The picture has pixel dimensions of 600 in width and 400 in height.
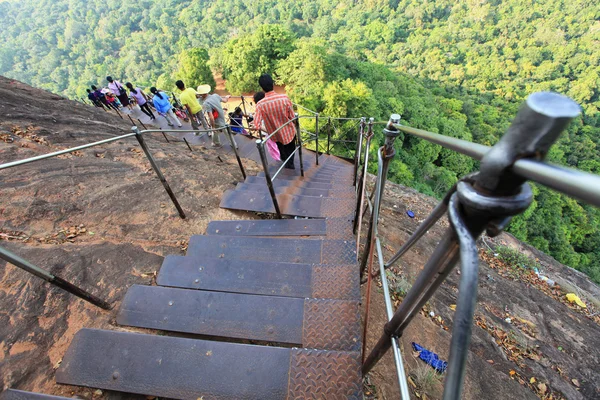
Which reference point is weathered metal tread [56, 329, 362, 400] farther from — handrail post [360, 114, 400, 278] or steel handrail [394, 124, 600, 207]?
steel handrail [394, 124, 600, 207]

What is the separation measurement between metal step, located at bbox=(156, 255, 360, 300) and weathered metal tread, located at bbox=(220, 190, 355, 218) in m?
1.14

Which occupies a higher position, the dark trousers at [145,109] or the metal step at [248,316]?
the metal step at [248,316]

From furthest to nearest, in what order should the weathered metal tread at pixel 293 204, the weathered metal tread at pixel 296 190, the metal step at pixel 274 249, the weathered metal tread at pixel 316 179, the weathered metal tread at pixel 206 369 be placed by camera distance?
1. the weathered metal tread at pixel 316 179
2. the weathered metal tread at pixel 296 190
3. the weathered metal tread at pixel 293 204
4. the metal step at pixel 274 249
5. the weathered metal tread at pixel 206 369

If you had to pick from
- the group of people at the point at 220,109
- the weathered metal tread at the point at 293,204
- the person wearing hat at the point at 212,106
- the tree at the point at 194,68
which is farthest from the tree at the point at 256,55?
the weathered metal tread at the point at 293,204

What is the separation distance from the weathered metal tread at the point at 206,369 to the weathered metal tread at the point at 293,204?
1910mm

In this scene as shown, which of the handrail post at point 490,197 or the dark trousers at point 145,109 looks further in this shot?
the dark trousers at point 145,109

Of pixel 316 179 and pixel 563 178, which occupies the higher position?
pixel 563 178

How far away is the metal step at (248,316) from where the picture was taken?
196 centimetres

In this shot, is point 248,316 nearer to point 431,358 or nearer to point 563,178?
point 431,358

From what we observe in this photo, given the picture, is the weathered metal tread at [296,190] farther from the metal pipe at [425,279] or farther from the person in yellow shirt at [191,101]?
the person in yellow shirt at [191,101]

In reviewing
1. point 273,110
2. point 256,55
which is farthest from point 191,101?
point 256,55

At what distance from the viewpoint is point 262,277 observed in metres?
2.41

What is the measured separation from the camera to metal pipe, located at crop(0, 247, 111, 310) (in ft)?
5.23

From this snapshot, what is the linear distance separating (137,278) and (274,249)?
1.31 meters
